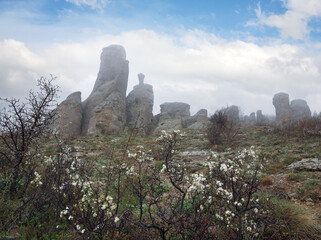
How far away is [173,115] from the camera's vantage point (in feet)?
121

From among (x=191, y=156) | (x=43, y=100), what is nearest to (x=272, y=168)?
(x=191, y=156)

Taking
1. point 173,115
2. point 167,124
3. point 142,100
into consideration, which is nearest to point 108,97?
point 142,100

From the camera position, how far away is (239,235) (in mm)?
3270

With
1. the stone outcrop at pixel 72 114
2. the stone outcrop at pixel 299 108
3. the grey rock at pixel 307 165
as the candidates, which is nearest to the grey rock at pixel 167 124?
the stone outcrop at pixel 72 114

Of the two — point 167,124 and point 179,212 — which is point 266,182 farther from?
point 167,124

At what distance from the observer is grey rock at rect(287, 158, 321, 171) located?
729 centimetres

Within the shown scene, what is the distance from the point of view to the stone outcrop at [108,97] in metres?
26.1

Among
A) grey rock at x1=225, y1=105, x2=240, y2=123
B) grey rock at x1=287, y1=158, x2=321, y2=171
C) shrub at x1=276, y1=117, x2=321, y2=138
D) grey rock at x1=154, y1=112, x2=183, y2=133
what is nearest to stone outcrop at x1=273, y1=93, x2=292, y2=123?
grey rock at x1=225, y1=105, x2=240, y2=123

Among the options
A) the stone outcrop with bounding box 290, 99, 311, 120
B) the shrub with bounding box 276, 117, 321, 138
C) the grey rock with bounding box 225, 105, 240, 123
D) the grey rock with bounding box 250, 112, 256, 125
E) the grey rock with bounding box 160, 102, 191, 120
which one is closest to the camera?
the shrub with bounding box 276, 117, 321, 138

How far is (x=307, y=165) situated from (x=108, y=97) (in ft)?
80.7

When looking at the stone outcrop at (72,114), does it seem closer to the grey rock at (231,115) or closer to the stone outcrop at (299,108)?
the grey rock at (231,115)

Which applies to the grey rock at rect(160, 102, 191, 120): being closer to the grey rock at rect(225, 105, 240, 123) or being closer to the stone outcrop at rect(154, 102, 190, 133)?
the stone outcrop at rect(154, 102, 190, 133)

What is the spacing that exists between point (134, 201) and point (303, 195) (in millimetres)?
4076

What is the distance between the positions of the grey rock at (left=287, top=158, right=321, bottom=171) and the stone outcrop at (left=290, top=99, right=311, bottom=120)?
4348 cm
